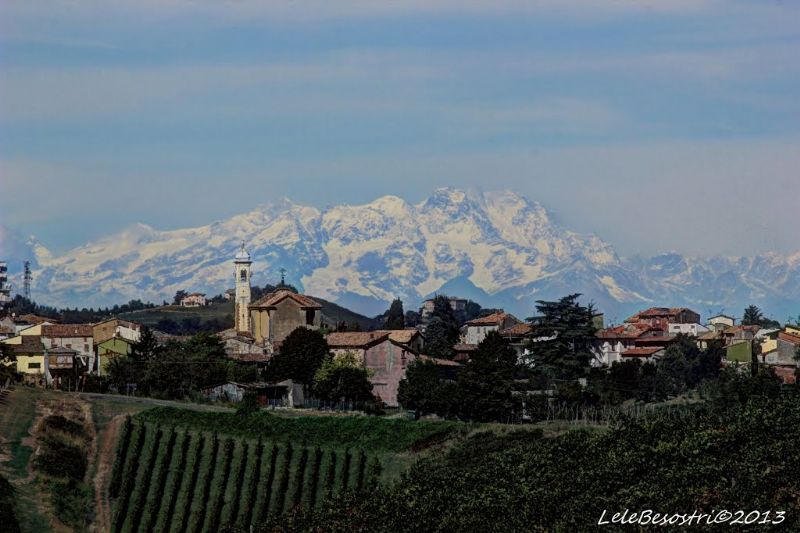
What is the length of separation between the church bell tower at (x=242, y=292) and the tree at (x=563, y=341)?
2968 centimetres

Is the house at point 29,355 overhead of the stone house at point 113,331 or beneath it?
beneath

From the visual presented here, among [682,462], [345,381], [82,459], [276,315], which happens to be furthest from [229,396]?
[682,462]

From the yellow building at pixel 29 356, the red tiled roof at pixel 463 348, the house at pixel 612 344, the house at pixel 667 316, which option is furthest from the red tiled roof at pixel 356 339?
the house at pixel 667 316

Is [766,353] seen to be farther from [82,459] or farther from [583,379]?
[82,459]

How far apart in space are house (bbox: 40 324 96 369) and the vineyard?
179ft

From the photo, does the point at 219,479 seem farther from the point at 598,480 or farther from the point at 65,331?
the point at 65,331

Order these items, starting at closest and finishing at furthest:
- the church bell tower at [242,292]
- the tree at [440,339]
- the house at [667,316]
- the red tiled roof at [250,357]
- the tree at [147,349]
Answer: the tree at [147,349], the red tiled roof at [250,357], the tree at [440,339], the church bell tower at [242,292], the house at [667,316]

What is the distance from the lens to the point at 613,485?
196 feet

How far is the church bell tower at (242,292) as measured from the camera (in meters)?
150

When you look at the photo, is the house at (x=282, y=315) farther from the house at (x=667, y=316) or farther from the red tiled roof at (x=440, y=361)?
the house at (x=667, y=316)

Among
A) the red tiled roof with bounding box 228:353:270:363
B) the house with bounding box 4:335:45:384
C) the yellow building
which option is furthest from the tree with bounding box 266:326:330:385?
the yellow building

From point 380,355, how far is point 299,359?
9.96 meters

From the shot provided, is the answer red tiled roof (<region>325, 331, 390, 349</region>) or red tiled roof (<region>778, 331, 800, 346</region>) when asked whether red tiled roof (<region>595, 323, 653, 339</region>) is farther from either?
red tiled roof (<region>325, 331, 390, 349</region>)

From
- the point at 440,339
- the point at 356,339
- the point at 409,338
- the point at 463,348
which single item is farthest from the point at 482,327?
the point at 356,339
